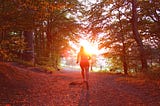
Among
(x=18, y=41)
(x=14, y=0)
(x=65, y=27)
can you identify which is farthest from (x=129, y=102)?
(x=65, y=27)

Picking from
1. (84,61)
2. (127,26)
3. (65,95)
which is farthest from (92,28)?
(65,95)

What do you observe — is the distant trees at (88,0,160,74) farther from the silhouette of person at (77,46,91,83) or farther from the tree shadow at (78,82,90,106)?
the tree shadow at (78,82,90,106)

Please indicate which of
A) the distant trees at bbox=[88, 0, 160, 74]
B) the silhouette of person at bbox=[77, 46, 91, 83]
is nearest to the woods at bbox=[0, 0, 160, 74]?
the distant trees at bbox=[88, 0, 160, 74]

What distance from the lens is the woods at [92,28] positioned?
8797 mm

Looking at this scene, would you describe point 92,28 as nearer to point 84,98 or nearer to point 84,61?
point 84,61

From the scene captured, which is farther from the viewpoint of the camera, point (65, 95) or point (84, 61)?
point (84, 61)

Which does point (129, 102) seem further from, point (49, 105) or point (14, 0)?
point (14, 0)

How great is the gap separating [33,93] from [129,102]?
366 cm

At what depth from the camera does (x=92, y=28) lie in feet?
57.9

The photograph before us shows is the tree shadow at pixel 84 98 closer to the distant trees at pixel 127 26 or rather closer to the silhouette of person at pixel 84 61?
the silhouette of person at pixel 84 61

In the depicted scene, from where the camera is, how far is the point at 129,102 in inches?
314

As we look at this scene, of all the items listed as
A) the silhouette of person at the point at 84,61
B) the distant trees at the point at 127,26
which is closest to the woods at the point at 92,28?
the distant trees at the point at 127,26

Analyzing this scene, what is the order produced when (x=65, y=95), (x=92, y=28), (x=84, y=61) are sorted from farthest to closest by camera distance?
(x=92, y=28)
(x=84, y=61)
(x=65, y=95)

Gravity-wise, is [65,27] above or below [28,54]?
above
